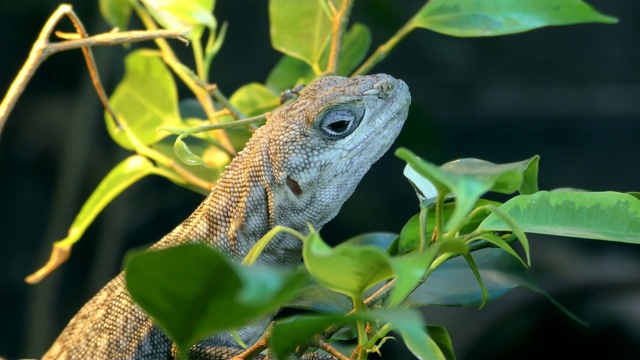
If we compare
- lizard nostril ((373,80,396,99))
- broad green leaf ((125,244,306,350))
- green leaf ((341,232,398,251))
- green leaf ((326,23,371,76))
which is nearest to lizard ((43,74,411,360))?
lizard nostril ((373,80,396,99))

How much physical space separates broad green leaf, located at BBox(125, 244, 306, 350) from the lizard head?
2.10ft

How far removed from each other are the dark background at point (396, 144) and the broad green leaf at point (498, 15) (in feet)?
4.06

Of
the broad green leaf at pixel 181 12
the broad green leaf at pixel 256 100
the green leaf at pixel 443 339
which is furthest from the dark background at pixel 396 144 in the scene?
the green leaf at pixel 443 339

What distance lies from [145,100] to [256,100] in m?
0.25

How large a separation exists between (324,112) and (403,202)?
1721mm

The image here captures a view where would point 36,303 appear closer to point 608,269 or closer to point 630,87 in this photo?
point 608,269

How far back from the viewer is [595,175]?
2.93m

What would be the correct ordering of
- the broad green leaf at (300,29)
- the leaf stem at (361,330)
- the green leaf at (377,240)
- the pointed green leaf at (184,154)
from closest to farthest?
the leaf stem at (361,330)
the pointed green leaf at (184,154)
the green leaf at (377,240)
the broad green leaf at (300,29)

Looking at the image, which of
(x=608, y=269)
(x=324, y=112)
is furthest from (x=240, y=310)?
(x=608, y=269)

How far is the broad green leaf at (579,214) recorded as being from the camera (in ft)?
2.65

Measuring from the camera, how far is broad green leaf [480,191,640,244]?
0.81 metres

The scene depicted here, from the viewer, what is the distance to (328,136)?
127 cm

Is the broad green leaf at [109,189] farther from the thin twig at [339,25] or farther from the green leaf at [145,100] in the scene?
the thin twig at [339,25]

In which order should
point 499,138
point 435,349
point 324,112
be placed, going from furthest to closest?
point 499,138
point 324,112
point 435,349
